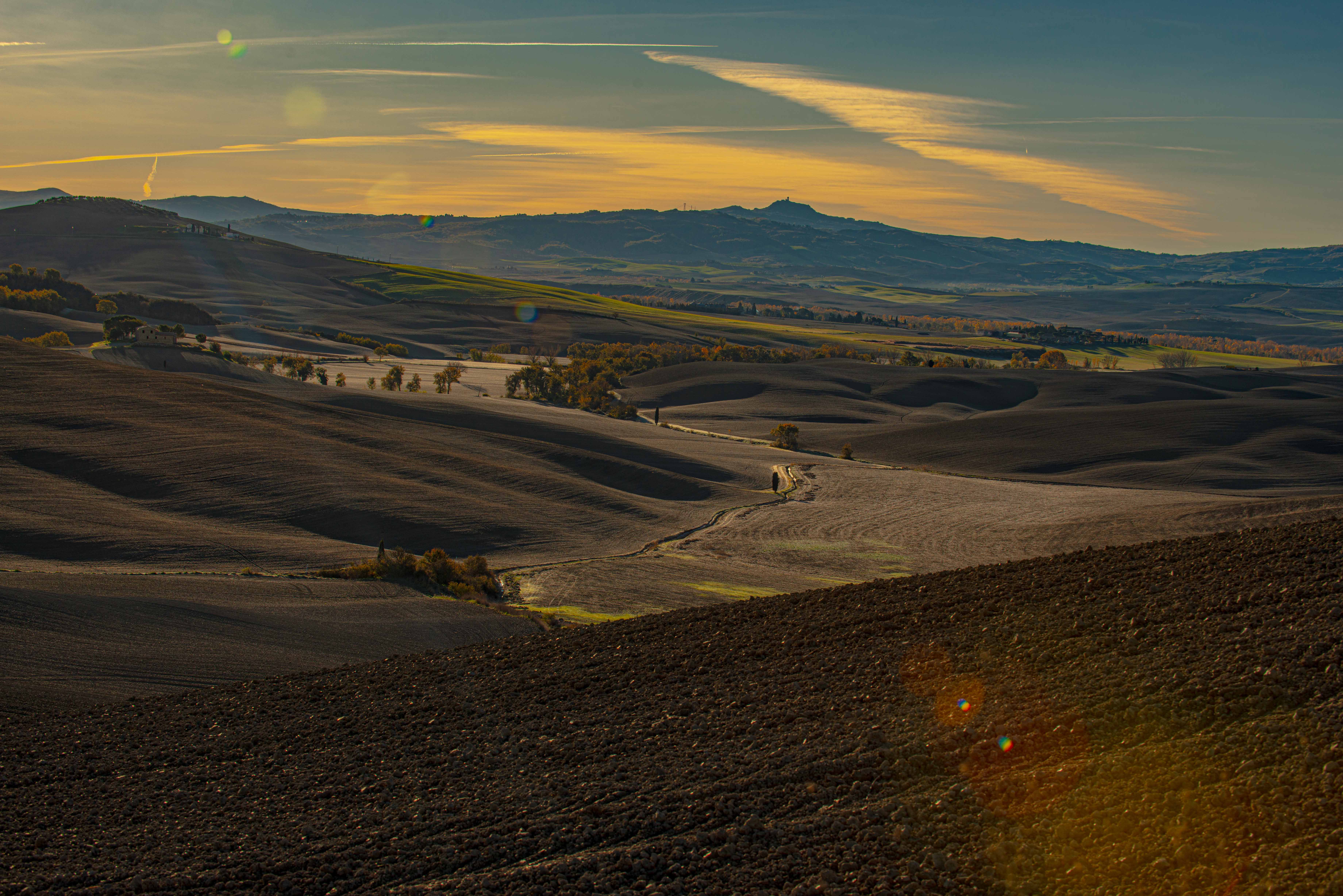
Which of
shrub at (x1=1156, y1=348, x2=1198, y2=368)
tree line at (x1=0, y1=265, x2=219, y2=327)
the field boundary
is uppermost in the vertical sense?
shrub at (x1=1156, y1=348, x2=1198, y2=368)

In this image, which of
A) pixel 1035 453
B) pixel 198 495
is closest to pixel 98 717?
pixel 198 495

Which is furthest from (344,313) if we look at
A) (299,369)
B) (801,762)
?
(801,762)

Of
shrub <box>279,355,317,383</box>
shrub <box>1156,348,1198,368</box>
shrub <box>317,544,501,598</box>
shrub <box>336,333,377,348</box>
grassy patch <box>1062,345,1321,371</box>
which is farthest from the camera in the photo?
shrub <box>1156,348,1198,368</box>

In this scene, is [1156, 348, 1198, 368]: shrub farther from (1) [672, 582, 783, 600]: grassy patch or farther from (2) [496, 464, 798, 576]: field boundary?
(1) [672, 582, 783, 600]: grassy patch

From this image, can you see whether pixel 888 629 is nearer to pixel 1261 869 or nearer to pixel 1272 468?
pixel 1261 869

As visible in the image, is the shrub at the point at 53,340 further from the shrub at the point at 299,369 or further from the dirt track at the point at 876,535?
the dirt track at the point at 876,535

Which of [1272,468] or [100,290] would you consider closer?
[1272,468]

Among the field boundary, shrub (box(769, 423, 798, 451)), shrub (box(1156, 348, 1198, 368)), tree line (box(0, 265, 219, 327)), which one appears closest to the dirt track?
the field boundary

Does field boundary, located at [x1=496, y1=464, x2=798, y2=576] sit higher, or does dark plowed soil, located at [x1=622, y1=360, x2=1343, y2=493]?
dark plowed soil, located at [x1=622, y1=360, x2=1343, y2=493]
